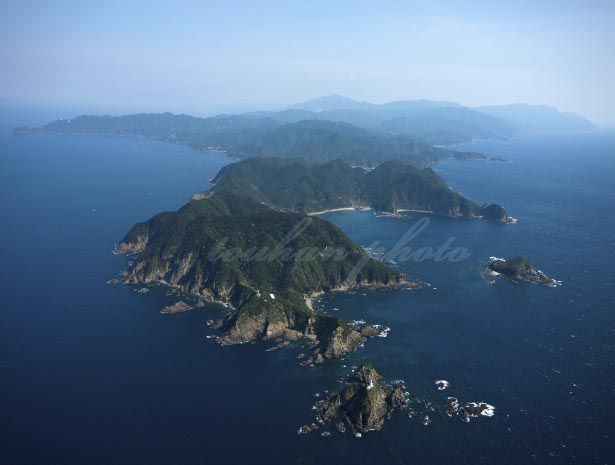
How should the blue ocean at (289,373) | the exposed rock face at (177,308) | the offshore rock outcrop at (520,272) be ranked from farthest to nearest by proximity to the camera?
the offshore rock outcrop at (520,272) < the exposed rock face at (177,308) < the blue ocean at (289,373)

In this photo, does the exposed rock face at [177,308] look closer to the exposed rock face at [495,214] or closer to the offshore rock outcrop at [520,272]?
the offshore rock outcrop at [520,272]

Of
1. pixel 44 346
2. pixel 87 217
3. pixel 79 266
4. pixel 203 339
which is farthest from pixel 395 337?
pixel 87 217

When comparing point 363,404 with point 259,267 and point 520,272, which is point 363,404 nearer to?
point 259,267

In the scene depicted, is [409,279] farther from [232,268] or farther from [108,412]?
[108,412]

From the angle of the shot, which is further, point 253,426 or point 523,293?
point 523,293

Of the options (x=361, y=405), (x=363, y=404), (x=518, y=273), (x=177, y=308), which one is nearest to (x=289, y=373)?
(x=361, y=405)

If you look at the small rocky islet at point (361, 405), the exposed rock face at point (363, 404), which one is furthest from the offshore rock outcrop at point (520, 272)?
the exposed rock face at point (363, 404)
